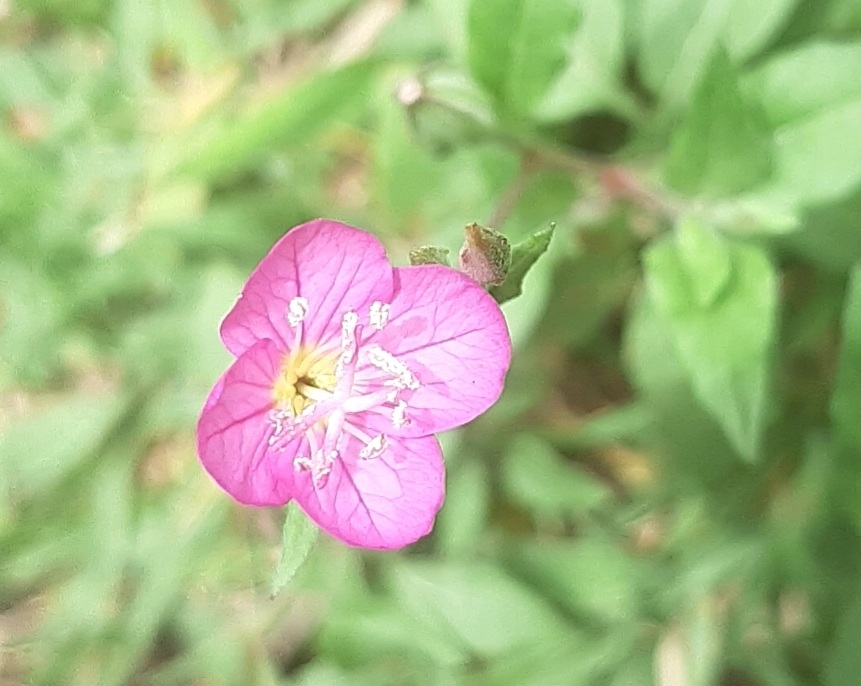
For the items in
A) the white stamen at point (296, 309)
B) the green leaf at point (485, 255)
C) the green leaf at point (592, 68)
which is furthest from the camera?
the green leaf at point (592, 68)

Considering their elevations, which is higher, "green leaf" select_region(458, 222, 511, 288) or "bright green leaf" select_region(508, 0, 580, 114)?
"bright green leaf" select_region(508, 0, 580, 114)

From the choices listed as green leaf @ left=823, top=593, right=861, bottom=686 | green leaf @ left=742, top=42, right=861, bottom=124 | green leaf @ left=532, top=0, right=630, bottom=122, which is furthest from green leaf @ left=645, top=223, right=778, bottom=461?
green leaf @ left=823, top=593, right=861, bottom=686

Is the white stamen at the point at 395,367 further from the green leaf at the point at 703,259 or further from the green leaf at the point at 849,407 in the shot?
the green leaf at the point at 849,407

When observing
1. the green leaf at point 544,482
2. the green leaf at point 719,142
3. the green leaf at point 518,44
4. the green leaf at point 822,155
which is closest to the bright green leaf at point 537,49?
the green leaf at point 518,44

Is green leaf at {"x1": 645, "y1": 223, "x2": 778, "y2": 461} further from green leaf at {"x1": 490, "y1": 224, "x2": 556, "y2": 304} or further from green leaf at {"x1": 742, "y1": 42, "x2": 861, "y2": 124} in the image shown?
green leaf at {"x1": 490, "y1": 224, "x2": 556, "y2": 304}

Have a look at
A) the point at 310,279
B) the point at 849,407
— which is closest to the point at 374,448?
the point at 310,279

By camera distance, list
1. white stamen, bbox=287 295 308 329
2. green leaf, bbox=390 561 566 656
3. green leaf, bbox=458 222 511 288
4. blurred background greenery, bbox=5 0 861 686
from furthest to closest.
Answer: green leaf, bbox=390 561 566 656 → blurred background greenery, bbox=5 0 861 686 → white stamen, bbox=287 295 308 329 → green leaf, bbox=458 222 511 288
